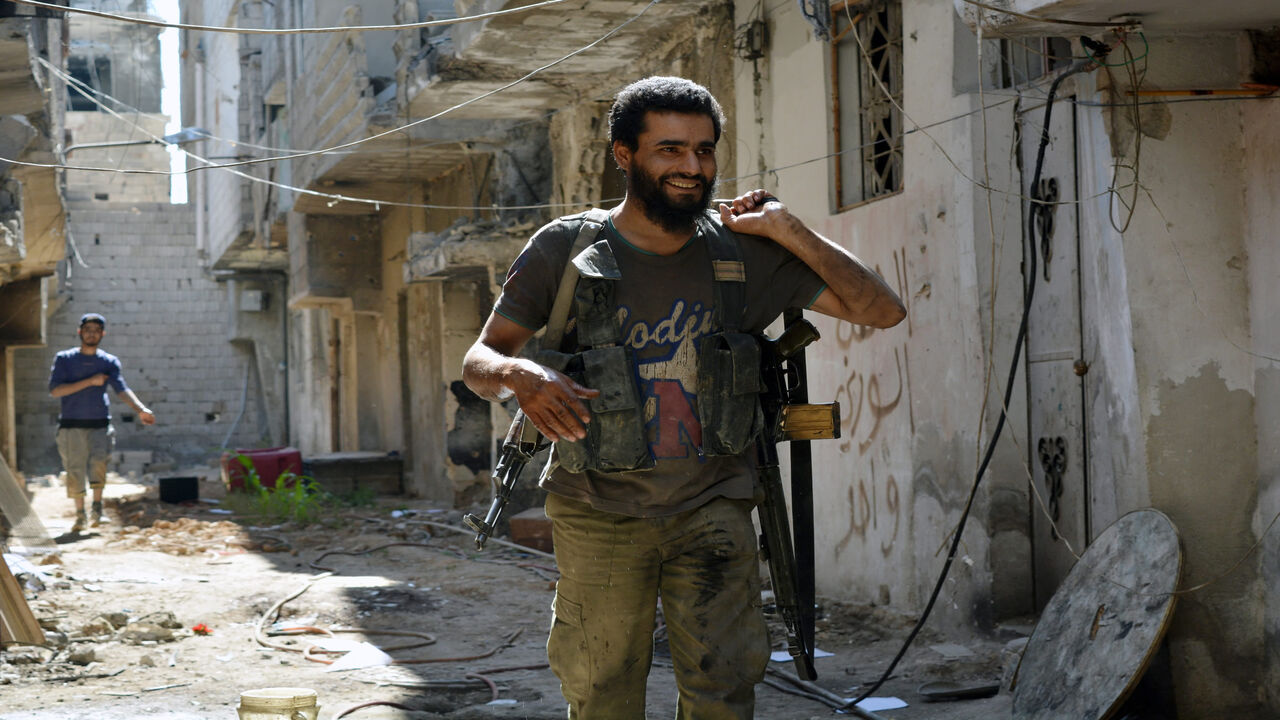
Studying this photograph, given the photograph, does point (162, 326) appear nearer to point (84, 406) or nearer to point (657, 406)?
point (84, 406)

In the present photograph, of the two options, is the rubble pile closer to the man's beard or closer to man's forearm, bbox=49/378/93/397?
man's forearm, bbox=49/378/93/397

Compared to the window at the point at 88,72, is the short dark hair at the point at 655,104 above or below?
below

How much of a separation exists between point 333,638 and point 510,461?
12.6 feet

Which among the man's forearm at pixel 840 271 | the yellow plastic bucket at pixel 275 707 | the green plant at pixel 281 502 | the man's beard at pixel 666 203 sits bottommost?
the green plant at pixel 281 502

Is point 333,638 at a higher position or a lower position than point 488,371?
lower

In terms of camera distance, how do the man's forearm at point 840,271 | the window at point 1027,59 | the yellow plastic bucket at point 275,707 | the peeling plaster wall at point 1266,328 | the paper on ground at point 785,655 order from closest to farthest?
the man's forearm at point 840,271 < the yellow plastic bucket at point 275,707 < the peeling plaster wall at point 1266,328 < the window at point 1027,59 < the paper on ground at point 785,655

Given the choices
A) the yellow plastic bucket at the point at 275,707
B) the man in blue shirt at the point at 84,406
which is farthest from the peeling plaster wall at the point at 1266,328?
the man in blue shirt at the point at 84,406

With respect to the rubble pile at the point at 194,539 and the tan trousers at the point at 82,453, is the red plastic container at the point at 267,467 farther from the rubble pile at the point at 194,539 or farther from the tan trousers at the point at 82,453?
the tan trousers at the point at 82,453

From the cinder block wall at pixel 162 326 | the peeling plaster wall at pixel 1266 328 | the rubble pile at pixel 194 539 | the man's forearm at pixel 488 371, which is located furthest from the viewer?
the cinder block wall at pixel 162 326

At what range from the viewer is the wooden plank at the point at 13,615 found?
19.1 ft

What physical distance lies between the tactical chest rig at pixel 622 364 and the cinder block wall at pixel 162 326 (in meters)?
23.9

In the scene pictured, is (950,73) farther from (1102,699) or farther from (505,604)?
(505,604)

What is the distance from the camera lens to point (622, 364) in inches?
114

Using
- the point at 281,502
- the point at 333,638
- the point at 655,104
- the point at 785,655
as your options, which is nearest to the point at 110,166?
the point at 281,502
